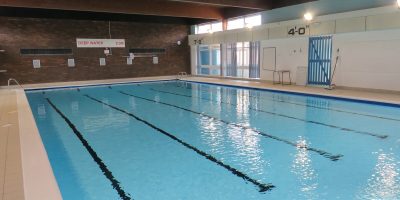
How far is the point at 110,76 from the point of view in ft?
49.8

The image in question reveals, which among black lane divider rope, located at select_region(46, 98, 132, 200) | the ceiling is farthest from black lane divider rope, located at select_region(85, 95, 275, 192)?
the ceiling

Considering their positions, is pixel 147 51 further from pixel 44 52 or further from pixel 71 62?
pixel 44 52

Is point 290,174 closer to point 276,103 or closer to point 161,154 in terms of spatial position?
point 161,154

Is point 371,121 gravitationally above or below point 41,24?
below

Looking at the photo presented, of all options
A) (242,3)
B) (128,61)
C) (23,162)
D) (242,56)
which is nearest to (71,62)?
(128,61)

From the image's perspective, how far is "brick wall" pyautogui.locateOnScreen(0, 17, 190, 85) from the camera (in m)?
12.7

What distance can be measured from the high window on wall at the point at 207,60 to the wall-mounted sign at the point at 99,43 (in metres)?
4.40

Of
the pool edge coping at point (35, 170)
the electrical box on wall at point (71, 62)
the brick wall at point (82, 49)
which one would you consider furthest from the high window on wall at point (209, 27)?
the pool edge coping at point (35, 170)

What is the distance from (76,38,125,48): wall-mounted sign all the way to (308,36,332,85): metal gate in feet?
30.6

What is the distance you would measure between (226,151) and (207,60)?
45.0 feet

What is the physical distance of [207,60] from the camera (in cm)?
1736

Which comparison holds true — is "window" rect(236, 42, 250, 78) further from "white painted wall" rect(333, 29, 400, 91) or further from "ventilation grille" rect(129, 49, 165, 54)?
"white painted wall" rect(333, 29, 400, 91)

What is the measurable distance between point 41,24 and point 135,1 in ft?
17.3

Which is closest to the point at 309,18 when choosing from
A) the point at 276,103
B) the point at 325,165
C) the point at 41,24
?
the point at 276,103
